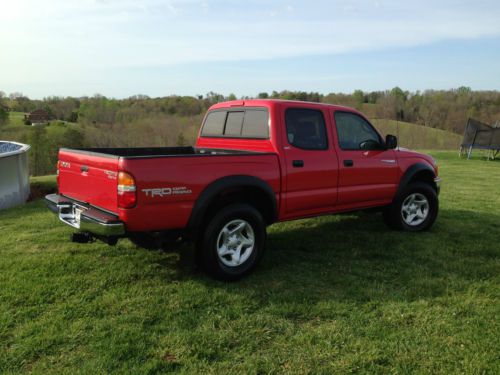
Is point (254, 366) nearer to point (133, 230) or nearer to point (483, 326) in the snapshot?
point (133, 230)

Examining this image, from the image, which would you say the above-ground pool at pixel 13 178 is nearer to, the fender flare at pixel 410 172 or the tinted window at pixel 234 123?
the tinted window at pixel 234 123

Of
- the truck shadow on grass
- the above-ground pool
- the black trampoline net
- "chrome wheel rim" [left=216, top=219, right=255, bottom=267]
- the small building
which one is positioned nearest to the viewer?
the truck shadow on grass

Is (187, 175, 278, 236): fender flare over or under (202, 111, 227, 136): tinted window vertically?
under

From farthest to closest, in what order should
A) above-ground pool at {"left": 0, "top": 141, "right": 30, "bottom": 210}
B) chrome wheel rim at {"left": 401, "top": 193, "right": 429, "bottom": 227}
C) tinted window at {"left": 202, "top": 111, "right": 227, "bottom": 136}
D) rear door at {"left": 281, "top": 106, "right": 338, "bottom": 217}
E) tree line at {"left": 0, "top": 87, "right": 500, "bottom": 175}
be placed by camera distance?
tree line at {"left": 0, "top": 87, "right": 500, "bottom": 175}, above-ground pool at {"left": 0, "top": 141, "right": 30, "bottom": 210}, chrome wheel rim at {"left": 401, "top": 193, "right": 429, "bottom": 227}, tinted window at {"left": 202, "top": 111, "right": 227, "bottom": 136}, rear door at {"left": 281, "top": 106, "right": 338, "bottom": 217}

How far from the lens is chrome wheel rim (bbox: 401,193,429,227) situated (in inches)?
258

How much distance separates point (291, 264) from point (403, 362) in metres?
2.12

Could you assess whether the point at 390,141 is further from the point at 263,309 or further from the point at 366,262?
the point at 263,309

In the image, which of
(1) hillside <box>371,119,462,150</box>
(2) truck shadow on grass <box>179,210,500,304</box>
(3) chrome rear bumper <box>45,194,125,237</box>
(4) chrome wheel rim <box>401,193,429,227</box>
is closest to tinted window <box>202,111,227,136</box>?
(2) truck shadow on grass <box>179,210,500,304</box>

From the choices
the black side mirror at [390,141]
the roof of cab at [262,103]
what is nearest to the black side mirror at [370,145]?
the black side mirror at [390,141]

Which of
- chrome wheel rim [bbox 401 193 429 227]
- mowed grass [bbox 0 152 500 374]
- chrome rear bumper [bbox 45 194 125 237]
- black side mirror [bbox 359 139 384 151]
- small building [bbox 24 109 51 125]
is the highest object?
black side mirror [bbox 359 139 384 151]

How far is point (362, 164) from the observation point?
18.7 feet

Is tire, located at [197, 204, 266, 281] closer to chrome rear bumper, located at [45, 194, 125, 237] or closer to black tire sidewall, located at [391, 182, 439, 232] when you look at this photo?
chrome rear bumper, located at [45, 194, 125, 237]

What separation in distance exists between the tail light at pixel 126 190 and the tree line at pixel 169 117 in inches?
1849

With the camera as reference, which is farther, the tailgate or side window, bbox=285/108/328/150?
side window, bbox=285/108/328/150
